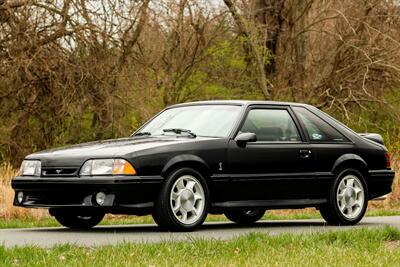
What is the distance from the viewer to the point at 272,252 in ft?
29.8

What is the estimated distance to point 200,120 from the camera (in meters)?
12.8

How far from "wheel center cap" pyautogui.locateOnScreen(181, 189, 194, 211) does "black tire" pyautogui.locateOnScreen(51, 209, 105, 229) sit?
148cm

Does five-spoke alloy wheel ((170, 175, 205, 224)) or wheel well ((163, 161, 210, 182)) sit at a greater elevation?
wheel well ((163, 161, 210, 182))

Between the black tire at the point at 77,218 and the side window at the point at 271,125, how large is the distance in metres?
2.18

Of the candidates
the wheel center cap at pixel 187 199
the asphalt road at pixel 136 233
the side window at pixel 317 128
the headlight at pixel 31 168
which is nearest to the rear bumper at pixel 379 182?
the asphalt road at pixel 136 233

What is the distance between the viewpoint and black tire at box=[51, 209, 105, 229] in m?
12.7

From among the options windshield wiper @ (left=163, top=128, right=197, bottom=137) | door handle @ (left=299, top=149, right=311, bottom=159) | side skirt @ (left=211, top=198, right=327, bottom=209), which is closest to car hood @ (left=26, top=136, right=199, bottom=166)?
windshield wiper @ (left=163, top=128, right=197, bottom=137)

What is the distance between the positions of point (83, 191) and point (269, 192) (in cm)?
252

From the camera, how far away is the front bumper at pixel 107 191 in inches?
446

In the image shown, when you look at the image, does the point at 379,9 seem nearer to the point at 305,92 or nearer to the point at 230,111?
the point at 305,92

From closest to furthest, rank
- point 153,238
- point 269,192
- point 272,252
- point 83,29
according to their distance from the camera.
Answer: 1. point 272,252
2. point 153,238
3. point 269,192
4. point 83,29

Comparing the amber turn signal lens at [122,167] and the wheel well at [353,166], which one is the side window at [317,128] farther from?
the amber turn signal lens at [122,167]

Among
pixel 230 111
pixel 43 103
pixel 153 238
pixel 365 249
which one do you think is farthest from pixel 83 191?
Answer: pixel 43 103

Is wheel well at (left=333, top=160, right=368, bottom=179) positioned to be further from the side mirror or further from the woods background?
the woods background
